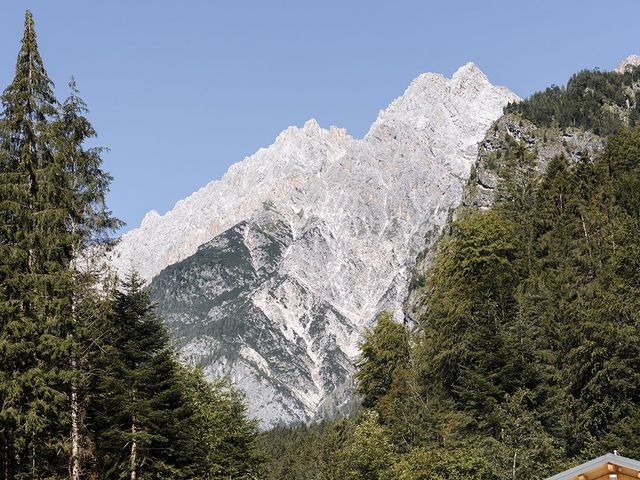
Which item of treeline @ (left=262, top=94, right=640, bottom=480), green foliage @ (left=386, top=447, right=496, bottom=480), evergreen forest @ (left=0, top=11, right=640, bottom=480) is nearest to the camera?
evergreen forest @ (left=0, top=11, right=640, bottom=480)

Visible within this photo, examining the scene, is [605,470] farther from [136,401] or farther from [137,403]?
[136,401]

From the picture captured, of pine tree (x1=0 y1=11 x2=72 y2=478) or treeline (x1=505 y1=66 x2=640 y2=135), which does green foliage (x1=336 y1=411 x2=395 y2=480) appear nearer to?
pine tree (x1=0 y1=11 x2=72 y2=478)

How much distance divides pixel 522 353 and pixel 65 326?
2871 cm

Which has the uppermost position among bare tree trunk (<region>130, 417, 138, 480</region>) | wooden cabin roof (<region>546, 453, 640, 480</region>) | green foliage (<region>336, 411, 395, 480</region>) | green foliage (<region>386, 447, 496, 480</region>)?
bare tree trunk (<region>130, 417, 138, 480</region>)

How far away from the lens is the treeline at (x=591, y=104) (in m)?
136

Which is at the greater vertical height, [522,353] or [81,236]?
[81,236]

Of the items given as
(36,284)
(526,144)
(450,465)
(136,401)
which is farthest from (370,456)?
(526,144)

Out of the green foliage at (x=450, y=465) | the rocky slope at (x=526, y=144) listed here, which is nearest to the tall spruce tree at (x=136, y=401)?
the green foliage at (x=450, y=465)

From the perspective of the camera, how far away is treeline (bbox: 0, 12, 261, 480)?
2411cm

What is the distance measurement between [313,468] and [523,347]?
83.7m

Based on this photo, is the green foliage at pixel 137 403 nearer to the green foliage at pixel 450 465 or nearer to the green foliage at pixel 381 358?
the green foliage at pixel 450 465

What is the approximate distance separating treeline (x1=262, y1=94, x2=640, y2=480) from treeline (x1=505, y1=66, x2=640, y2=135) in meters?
66.7

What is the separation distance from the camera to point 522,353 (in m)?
43.5

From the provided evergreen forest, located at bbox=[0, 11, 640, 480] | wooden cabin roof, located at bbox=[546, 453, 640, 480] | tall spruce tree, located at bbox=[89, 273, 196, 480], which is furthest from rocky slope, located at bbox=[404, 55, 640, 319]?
wooden cabin roof, located at bbox=[546, 453, 640, 480]
